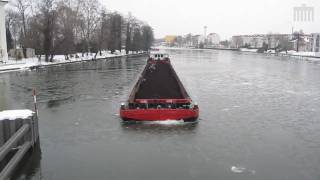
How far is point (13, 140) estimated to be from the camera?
965cm

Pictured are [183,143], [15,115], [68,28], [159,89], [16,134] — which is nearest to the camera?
[16,134]

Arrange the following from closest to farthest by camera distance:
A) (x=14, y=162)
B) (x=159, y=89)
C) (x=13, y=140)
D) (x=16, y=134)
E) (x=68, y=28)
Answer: (x=14, y=162) → (x=13, y=140) → (x=16, y=134) → (x=159, y=89) → (x=68, y=28)

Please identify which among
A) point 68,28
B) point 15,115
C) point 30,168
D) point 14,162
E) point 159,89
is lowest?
point 30,168

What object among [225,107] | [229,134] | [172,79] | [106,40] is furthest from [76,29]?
[229,134]

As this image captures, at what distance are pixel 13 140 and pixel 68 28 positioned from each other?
59165 millimetres

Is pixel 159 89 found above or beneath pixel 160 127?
above

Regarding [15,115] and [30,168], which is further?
[15,115]

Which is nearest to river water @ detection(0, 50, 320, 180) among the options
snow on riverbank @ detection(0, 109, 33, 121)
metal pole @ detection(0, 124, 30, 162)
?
metal pole @ detection(0, 124, 30, 162)

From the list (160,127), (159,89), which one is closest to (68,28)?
(159,89)

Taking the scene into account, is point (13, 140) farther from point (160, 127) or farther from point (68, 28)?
point (68, 28)

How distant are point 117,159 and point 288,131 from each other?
729 cm

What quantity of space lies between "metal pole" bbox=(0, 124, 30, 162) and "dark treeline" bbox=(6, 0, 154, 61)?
49645 mm

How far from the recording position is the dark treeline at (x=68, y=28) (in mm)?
59906

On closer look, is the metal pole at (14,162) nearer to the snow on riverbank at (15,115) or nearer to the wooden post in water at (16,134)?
the wooden post in water at (16,134)
